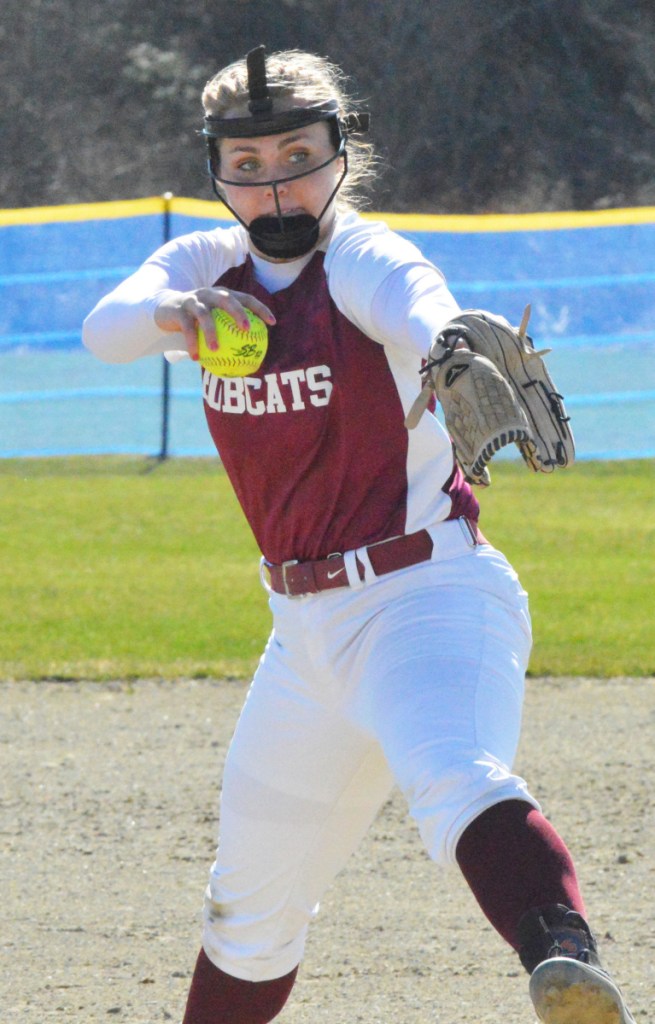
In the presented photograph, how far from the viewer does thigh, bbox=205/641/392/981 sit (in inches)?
104

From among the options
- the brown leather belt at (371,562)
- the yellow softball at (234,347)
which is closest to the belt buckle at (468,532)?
the brown leather belt at (371,562)

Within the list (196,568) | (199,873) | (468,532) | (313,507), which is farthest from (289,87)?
(196,568)

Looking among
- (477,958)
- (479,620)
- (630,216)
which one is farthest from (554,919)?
(630,216)

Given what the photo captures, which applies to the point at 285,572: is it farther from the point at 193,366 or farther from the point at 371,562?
the point at 193,366

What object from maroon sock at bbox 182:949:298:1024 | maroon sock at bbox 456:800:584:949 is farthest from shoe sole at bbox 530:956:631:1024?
maroon sock at bbox 182:949:298:1024

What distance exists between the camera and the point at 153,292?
2668mm

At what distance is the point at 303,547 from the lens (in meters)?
2.66

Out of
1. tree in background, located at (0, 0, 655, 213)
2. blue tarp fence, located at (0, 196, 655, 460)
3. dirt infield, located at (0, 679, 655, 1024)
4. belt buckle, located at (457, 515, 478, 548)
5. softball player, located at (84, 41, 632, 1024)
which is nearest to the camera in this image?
softball player, located at (84, 41, 632, 1024)

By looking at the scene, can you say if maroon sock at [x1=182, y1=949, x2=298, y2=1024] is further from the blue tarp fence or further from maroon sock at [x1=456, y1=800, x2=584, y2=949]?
the blue tarp fence

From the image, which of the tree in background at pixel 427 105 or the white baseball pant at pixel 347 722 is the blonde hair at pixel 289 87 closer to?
the white baseball pant at pixel 347 722

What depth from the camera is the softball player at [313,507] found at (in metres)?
2.46

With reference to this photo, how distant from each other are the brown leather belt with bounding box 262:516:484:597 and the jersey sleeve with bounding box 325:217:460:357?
1.12 feet

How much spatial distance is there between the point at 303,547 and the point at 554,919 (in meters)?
0.86

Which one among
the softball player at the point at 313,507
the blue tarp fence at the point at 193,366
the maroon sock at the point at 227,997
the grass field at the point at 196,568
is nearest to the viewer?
the softball player at the point at 313,507
